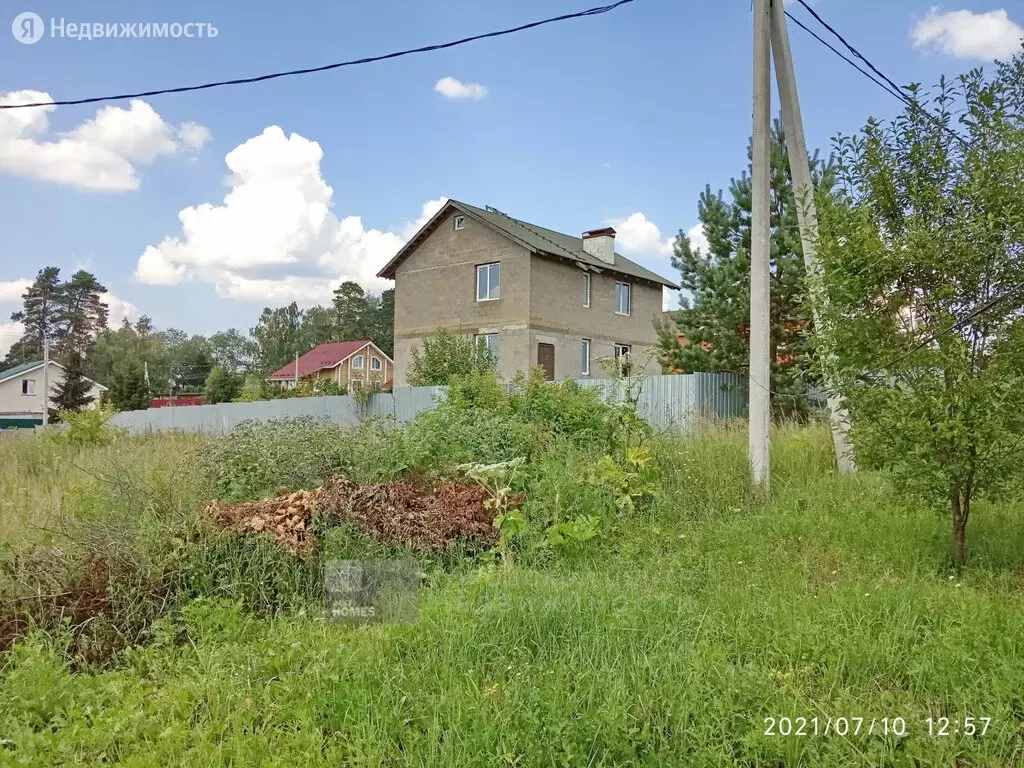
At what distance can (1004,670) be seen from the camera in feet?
9.74

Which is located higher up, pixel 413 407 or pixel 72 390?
pixel 72 390

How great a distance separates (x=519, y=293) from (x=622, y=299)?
5984 mm

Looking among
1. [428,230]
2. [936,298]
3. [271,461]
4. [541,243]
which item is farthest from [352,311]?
[936,298]

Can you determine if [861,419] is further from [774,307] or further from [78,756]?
[774,307]

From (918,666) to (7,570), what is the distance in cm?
515

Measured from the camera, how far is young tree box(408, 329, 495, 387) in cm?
1894

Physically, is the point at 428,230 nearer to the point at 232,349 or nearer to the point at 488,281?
the point at 488,281

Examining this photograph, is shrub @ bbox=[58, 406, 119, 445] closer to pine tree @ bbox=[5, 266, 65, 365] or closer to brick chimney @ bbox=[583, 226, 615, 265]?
brick chimney @ bbox=[583, 226, 615, 265]

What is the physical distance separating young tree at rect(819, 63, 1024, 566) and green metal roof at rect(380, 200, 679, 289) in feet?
57.1

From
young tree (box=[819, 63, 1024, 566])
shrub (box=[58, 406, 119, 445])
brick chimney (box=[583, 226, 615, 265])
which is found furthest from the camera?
brick chimney (box=[583, 226, 615, 265])

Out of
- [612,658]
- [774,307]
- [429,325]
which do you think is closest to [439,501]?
[612,658]

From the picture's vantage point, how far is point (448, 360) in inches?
757

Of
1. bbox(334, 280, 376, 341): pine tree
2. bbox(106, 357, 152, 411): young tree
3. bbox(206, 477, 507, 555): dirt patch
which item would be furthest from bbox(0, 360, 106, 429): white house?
bbox(206, 477, 507, 555): dirt patch

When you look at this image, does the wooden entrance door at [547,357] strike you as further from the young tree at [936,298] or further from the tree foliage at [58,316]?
the tree foliage at [58,316]
